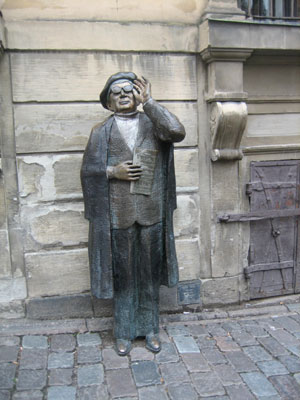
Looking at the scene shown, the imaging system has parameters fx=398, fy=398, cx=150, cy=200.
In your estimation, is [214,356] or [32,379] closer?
[32,379]

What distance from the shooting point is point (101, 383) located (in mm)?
2812

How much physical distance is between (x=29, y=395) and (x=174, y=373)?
102 centimetres

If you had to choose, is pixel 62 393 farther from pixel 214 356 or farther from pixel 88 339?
pixel 214 356

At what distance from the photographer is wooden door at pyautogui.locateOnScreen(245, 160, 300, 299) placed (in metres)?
4.10

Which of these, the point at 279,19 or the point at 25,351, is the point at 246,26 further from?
the point at 25,351

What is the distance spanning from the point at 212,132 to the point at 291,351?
2028mm

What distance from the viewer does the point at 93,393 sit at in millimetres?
2705

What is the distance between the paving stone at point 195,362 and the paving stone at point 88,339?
29.7 inches

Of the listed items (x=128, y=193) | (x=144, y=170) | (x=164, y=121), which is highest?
(x=164, y=121)

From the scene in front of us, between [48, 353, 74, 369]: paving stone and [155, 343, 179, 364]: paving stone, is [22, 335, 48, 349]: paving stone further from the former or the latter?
[155, 343, 179, 364]: paving stone

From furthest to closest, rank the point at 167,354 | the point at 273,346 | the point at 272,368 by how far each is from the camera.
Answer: the point at 273,346 < the point at 167,354 < the point at 272,368

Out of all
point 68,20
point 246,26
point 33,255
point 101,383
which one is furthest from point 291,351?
point 68,20

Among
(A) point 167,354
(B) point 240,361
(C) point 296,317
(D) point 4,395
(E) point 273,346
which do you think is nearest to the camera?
(D) point 4,395

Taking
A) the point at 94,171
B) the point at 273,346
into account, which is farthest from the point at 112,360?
the point at 94,171
